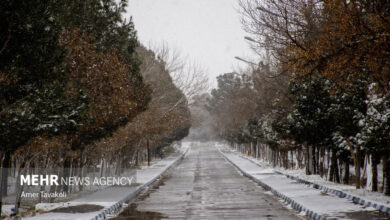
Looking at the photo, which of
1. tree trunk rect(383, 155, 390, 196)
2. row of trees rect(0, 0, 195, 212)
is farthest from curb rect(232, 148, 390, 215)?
row of trees rect(0, 0, 195, 212)

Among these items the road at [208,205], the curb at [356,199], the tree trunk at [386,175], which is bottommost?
the road at [208,205]

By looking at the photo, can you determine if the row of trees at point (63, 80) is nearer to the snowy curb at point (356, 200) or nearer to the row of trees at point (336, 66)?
the row of trees at point (336, 66)

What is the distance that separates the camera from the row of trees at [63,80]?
1142cm

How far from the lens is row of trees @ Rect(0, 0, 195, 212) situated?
11.4 meters

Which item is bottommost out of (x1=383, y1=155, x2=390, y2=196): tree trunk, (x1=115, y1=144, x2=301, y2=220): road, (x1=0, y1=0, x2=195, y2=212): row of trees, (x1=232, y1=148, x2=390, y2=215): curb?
(x1=115, y1=144, x2=301, y2=220): road

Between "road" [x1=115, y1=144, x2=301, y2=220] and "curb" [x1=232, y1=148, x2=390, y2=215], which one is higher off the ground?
"curb" [x1=232, y1=148, x2=390, y2=215]

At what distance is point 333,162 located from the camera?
2733 cm

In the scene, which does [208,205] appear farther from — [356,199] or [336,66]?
[336,66]

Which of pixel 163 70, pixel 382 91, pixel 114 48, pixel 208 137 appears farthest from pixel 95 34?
pixel 208 137

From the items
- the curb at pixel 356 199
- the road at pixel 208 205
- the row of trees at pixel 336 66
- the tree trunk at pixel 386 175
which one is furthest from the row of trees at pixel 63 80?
the tree trunk at pixel 386 175

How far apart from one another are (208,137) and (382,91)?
183 m

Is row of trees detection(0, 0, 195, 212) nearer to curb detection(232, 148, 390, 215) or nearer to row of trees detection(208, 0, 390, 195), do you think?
row of trees detection(208, 0, 390, 195)

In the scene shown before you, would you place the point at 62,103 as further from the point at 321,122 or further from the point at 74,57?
the point at 321,122

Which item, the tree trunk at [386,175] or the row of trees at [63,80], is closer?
the row of trees at [63,80]
